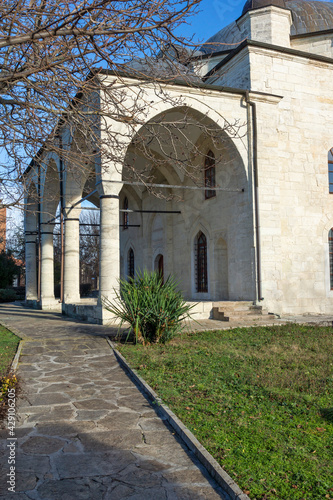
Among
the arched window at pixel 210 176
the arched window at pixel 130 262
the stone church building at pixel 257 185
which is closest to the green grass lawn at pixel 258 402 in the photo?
the stone church building at pixel 257 185

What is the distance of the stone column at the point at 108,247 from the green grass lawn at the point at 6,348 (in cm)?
235

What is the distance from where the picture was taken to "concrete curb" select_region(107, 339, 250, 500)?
264 cm

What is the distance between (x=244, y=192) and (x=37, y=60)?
868 centimetres

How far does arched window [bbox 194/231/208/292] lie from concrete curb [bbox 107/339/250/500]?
10.3m

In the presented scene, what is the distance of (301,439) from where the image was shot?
3379 millimetres

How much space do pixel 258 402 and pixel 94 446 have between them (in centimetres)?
177

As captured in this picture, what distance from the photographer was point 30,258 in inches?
759

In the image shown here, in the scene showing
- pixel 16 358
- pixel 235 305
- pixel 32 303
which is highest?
pixel 235 305

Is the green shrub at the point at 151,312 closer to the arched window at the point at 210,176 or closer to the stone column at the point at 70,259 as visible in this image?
the stone column at the point at 70,259

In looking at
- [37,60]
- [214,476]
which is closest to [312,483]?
[214,476]

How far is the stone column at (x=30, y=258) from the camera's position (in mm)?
19156

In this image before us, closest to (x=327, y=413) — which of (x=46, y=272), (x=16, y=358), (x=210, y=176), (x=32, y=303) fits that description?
(x=16, y=358)

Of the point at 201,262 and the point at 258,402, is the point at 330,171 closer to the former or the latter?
the point at 201,262

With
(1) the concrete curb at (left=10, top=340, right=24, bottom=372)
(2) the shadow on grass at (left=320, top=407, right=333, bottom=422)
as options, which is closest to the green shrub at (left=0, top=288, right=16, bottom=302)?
(1) the concrete curb at (left=10, top=340, right=24, bottom=372)
